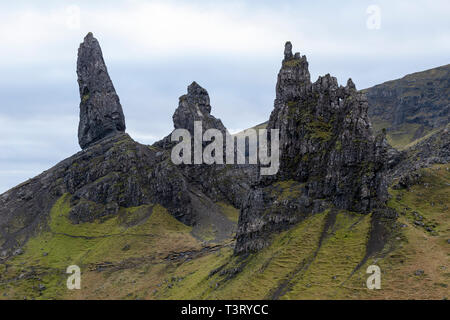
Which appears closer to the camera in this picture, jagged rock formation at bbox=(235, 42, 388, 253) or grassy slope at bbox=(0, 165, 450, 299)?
grassy slope at bbox=(0, 165, 450, 299)

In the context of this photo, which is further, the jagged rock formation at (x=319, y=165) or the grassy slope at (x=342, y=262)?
the jagged rock formation at (x=319, y=165)

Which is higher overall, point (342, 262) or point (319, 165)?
point (319, 165)

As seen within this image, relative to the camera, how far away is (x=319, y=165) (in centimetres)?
17862

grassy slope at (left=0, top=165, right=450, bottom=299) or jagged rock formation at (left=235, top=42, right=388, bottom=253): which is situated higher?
jagged rock formation at (left=235, top=42, right=388, bottom=253)

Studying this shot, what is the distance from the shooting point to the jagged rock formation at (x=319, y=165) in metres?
164

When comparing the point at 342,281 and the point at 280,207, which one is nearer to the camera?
the point at 342,281

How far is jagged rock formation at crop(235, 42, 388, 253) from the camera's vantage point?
163500 mm

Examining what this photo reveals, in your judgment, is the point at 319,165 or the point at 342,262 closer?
the point at 342,262

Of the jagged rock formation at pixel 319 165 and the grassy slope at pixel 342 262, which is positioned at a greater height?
the jagged rock formation at pixel 319 165
